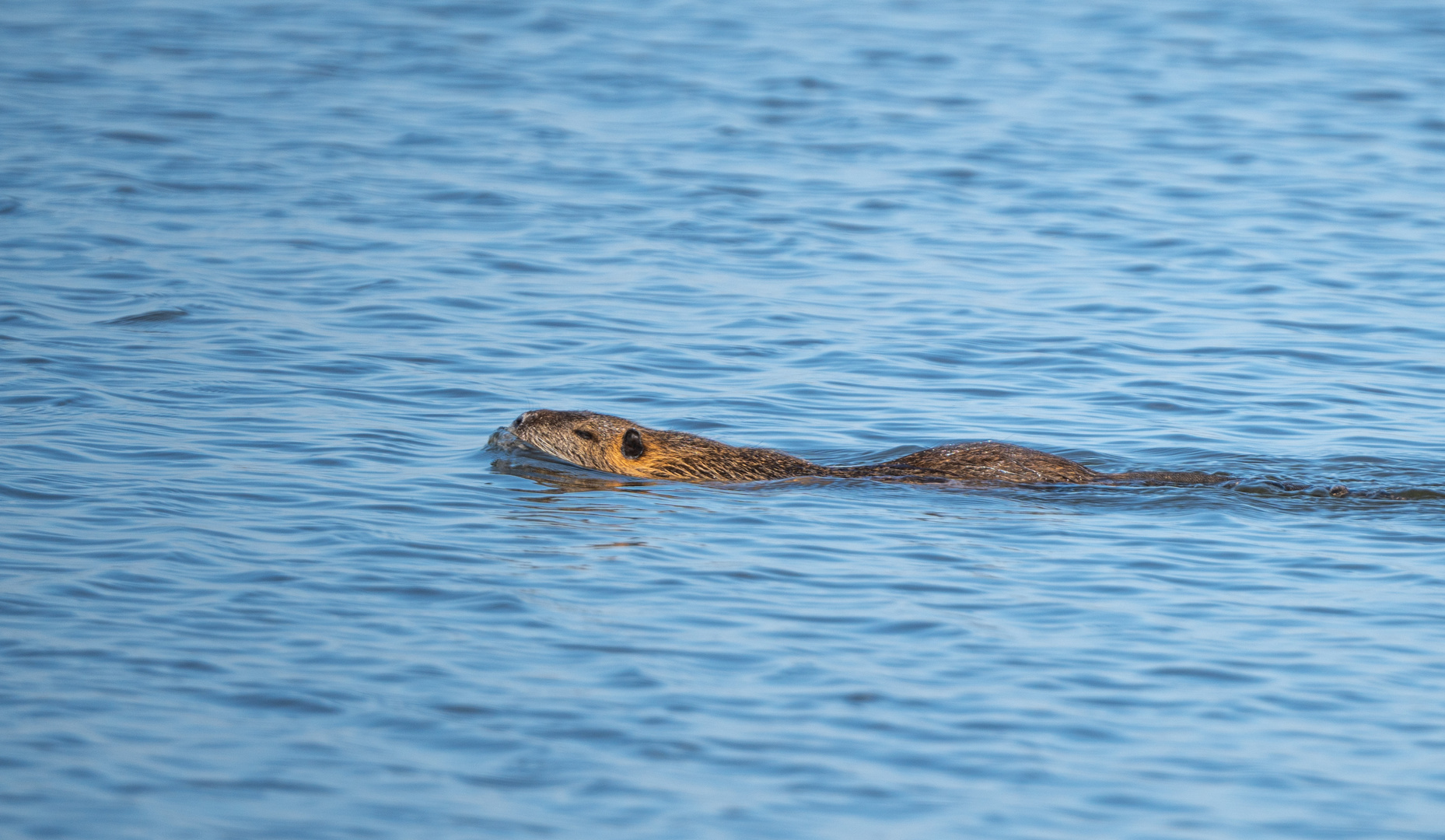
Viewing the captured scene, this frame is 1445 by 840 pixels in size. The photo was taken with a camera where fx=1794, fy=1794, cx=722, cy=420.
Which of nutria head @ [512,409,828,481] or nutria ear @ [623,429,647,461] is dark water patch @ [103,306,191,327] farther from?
nutria ear @ [623,429,647,461]

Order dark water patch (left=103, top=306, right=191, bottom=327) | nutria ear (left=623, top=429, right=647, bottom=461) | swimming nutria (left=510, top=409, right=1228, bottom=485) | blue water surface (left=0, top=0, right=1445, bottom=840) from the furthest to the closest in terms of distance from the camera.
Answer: dark water patch (left=103, top=306, right=191, bottom=327)
nutria ear (left=623, top=429, right=647, bottom=461)
swimming nutria (left=510, top=409, right=1228, bottom=485)
blue water surface (left=0, top=0, right=1445, bottom=840)

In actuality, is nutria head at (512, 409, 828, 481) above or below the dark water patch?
below

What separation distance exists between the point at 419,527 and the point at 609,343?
4.43 meters

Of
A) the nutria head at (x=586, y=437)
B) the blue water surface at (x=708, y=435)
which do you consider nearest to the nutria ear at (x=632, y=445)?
the nutria head at (x=586, y=437)

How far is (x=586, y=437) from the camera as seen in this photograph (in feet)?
32.9

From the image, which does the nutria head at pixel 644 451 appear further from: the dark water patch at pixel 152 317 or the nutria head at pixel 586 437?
the dark water patch at pixel 152 317

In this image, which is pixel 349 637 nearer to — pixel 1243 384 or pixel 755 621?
pixel 755 621

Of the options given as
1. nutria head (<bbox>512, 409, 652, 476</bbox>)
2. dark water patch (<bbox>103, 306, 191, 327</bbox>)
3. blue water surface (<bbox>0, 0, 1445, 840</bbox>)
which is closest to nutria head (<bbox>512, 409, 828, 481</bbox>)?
nutria head (<bbox>512, 409, 652, 476</bbox>)

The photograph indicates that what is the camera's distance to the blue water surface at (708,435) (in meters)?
6.23

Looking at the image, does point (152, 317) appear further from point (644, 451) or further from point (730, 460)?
point (730, 460)

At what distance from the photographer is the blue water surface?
20.4ft

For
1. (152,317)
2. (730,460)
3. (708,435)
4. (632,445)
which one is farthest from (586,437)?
(152,317)

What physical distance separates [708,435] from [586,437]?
1.29 m

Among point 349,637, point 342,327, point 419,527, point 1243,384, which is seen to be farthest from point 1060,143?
point 349,637
